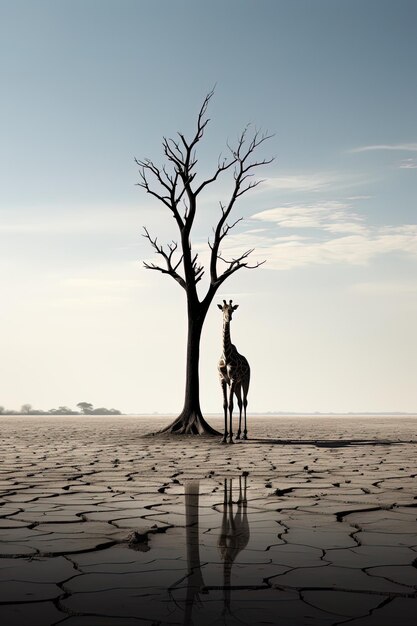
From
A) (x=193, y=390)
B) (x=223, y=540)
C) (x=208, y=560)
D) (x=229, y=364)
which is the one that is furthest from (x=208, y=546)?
(x=193, y=390)

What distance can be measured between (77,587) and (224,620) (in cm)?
81

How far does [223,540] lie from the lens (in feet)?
14.2

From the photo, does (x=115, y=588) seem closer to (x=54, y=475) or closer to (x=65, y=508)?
(x=65, y=508)

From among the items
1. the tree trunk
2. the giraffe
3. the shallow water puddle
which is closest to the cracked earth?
the shallow water puddle

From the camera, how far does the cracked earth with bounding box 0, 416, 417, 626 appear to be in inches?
115

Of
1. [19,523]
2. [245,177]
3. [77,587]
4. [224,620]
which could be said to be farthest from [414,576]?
[245,177]

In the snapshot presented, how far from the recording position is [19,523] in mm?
4941

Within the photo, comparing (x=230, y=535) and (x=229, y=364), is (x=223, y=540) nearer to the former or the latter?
(x=230, y=535)

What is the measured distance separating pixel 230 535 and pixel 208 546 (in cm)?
39

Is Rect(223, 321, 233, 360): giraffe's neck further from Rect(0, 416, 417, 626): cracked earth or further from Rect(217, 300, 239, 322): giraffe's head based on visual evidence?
Rect(0, 416, 417, 626): cracked earth

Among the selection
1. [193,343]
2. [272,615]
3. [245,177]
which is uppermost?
[245,177]

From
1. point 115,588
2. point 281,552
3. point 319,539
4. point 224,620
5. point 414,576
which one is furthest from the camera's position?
point 319,539

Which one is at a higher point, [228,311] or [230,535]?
[228,311]

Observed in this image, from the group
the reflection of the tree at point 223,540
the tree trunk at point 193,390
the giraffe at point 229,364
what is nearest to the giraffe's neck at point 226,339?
the giraffe at point 229,364
